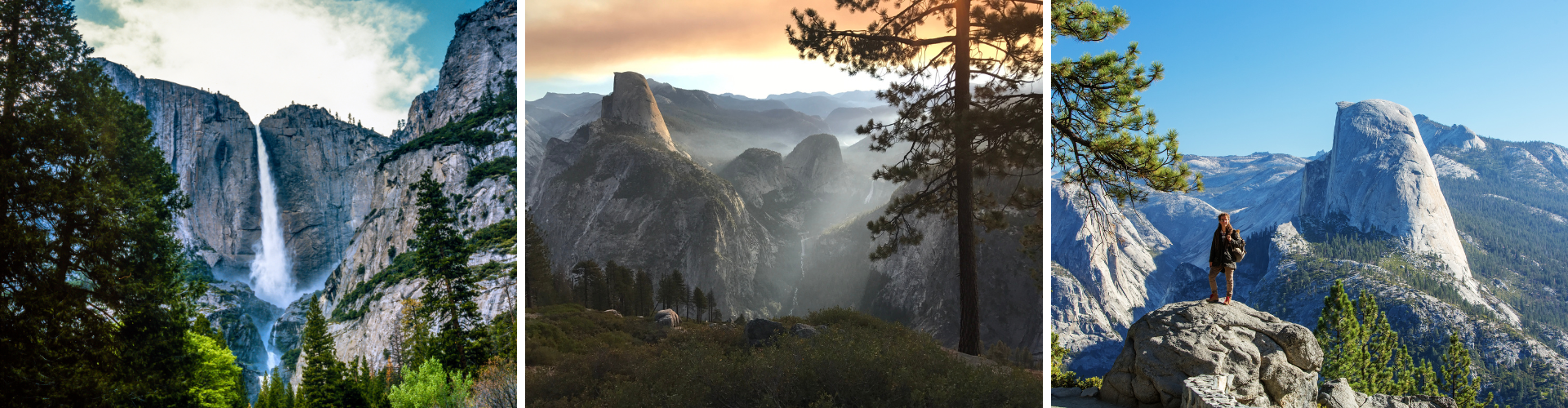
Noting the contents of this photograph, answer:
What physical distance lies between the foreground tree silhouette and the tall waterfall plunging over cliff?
1544 cm

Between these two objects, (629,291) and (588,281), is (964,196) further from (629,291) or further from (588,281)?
(588,281)

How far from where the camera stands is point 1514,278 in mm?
49062

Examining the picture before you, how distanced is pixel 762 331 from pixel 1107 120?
674 centimetres

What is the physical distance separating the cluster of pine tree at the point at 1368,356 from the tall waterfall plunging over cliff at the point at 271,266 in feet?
79.9

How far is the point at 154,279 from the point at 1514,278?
79.7 meters

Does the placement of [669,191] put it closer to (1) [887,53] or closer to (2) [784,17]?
(2) [784,17]

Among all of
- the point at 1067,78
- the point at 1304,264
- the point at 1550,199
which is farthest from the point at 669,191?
the point at 1550,199

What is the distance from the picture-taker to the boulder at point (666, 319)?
4609 millimetres

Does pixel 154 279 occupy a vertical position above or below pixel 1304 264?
above

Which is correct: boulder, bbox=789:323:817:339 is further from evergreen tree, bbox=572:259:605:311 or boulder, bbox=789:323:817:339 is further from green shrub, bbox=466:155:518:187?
green shrub, bbox=466:155:518:187

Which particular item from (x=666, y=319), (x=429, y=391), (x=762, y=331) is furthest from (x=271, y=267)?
(x=762, y=331)

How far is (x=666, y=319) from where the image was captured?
4629mm

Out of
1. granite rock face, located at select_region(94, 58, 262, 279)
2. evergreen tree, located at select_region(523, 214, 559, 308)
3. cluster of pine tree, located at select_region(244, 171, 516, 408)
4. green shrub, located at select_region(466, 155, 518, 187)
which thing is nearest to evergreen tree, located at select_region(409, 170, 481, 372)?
cluster of pine tree, located at select_region(244, 171, 516, 408)

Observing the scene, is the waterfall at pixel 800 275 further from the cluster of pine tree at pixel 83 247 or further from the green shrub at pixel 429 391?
the cluster of pine tree at pixel 83 247
